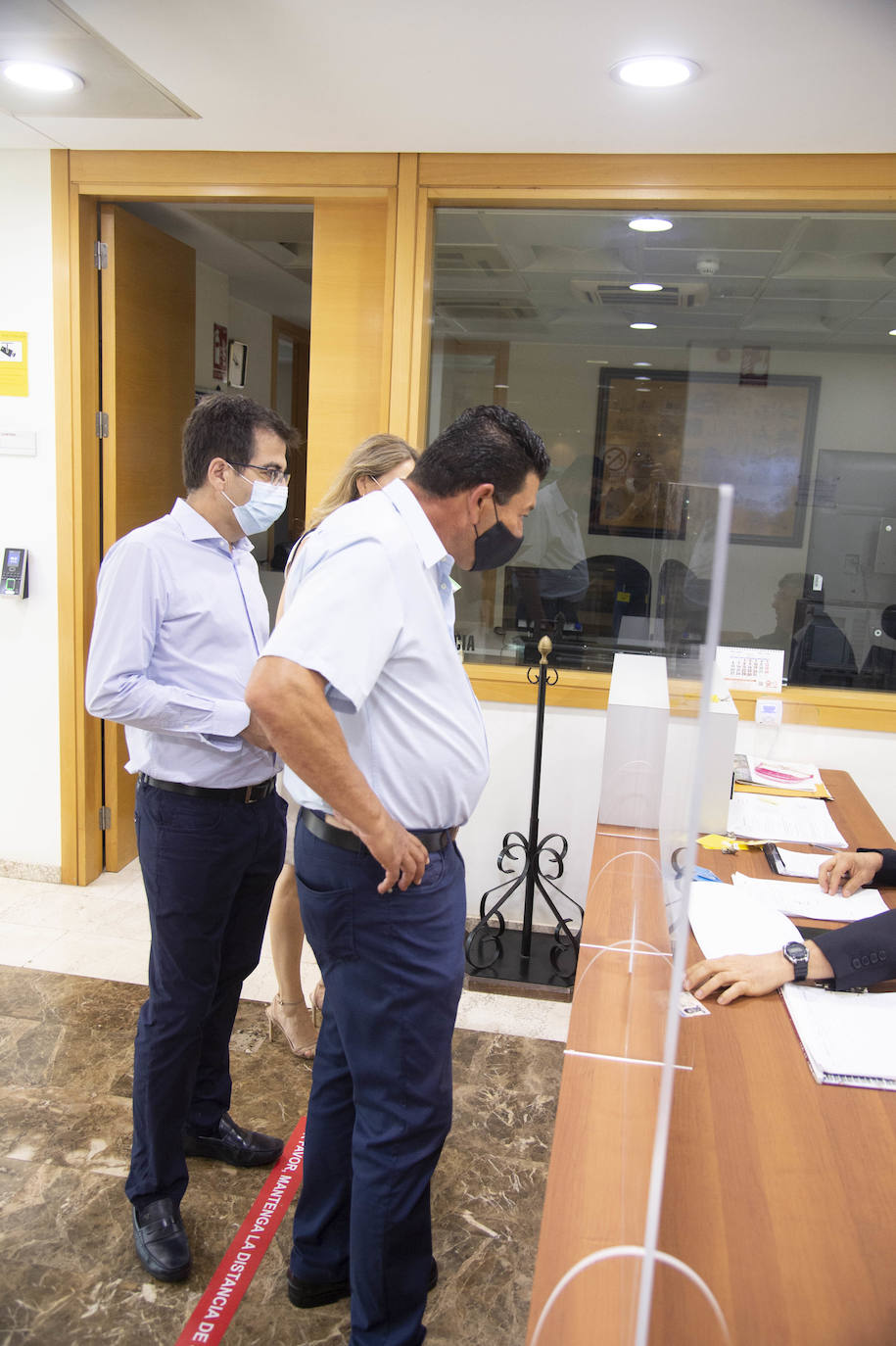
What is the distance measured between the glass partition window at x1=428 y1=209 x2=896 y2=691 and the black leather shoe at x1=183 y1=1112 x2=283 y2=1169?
1817mm

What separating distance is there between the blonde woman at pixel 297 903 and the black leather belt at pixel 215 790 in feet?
1.15

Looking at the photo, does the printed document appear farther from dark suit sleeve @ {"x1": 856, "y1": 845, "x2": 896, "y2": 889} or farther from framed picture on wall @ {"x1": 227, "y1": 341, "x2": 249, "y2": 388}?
framed picture on wall @ {"x1": 227, "y1": 341, "x2": 249, "y2": 388}

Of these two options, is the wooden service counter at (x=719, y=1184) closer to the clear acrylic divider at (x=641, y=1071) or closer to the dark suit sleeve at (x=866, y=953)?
the clear acrylic divider at (x=641, y=1071)

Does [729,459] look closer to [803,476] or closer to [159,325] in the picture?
[803,476]

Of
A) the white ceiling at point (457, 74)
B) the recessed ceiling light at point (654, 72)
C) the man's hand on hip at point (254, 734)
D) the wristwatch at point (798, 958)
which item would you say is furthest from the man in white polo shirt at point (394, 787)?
the recessed ceiling light at point (654, 72)

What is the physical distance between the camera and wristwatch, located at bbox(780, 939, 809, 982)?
5.17 feet

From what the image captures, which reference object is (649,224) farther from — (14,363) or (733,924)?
(733,924)

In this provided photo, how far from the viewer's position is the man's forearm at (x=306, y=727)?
1347mm

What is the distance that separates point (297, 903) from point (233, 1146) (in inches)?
22.5

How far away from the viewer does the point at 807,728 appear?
3234mm

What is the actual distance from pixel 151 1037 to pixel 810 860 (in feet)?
4.78

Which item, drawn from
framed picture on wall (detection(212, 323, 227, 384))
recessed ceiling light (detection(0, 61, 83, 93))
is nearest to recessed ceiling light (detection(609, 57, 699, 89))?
recessed ceiling light (detection(0, 61, 83, 93))

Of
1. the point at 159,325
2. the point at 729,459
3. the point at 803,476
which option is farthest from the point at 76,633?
the point at 803,476

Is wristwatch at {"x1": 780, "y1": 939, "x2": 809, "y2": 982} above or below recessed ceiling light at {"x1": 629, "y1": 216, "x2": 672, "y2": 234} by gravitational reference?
below
